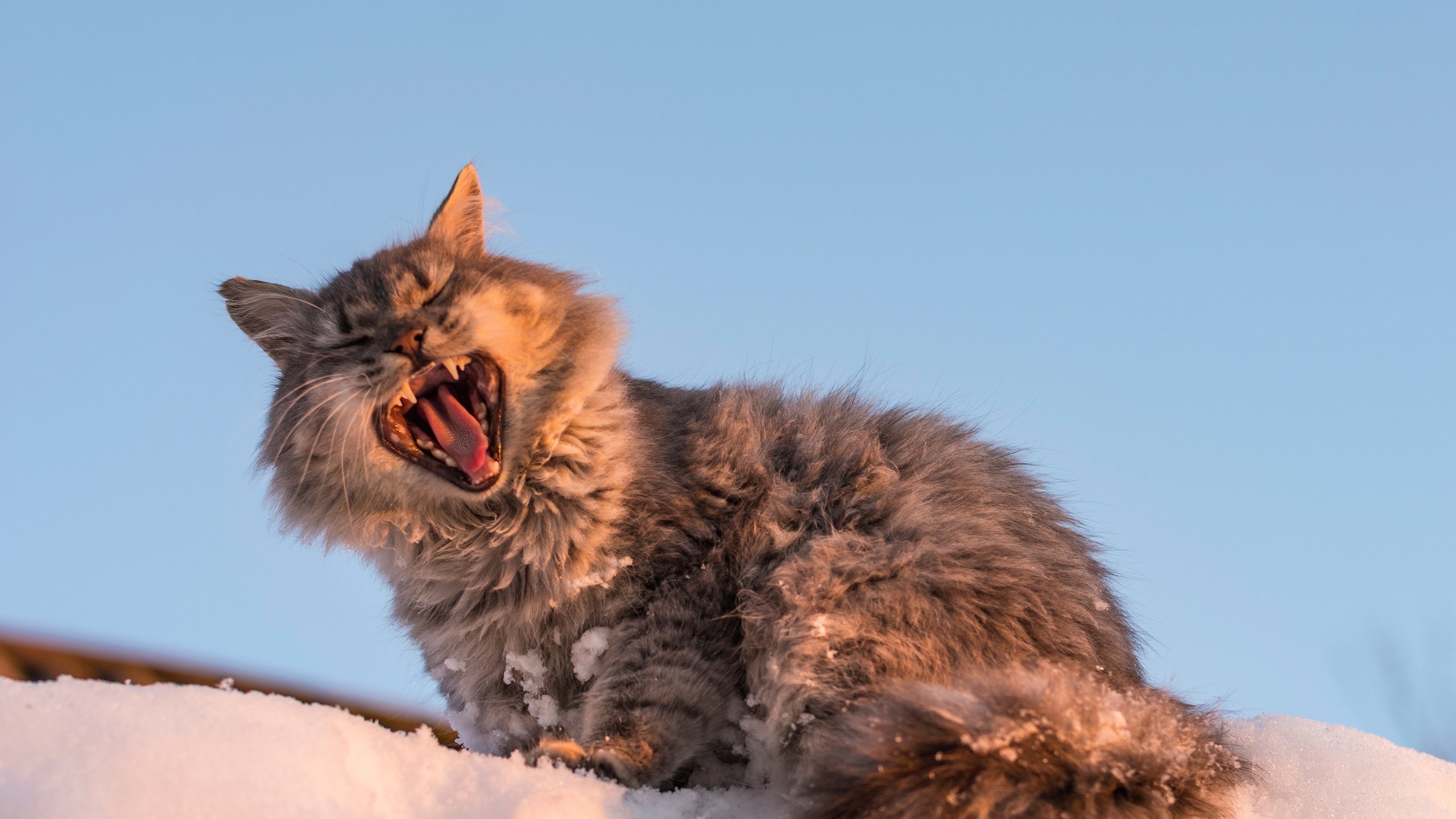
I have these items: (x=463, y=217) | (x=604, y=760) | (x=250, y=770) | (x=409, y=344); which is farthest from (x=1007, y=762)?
(x=463, y=217)

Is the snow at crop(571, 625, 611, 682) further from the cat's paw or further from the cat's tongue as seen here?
the cat's tongue

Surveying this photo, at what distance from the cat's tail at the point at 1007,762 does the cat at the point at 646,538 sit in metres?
0.02

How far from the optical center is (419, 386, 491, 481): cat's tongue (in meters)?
2.27

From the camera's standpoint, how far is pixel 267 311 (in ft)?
9.04

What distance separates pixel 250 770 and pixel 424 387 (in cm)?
113

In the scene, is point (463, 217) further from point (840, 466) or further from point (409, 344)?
point (840, 466)

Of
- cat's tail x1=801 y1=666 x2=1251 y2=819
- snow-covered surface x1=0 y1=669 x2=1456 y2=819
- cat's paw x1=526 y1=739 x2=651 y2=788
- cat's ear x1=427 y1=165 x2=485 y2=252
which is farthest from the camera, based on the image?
cat's ear x1=427 y1=165 x2=485 y2=252

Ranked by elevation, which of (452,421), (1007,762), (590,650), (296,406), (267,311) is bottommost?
(590,650)

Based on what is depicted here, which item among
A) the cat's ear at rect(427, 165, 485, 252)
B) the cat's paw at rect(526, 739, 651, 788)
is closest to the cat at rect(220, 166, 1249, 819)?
the cat's paw at rect(526, 739, 651, 788)

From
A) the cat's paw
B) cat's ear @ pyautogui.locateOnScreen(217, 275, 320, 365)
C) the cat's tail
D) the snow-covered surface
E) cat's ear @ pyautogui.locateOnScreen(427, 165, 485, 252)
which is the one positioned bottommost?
the snow-covered surface

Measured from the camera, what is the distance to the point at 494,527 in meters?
2.35

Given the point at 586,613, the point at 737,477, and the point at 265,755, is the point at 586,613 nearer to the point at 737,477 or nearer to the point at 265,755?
the point at 737,477

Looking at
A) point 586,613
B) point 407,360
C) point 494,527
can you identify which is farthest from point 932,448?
point 407,360

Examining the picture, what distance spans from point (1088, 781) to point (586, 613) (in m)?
1.20
